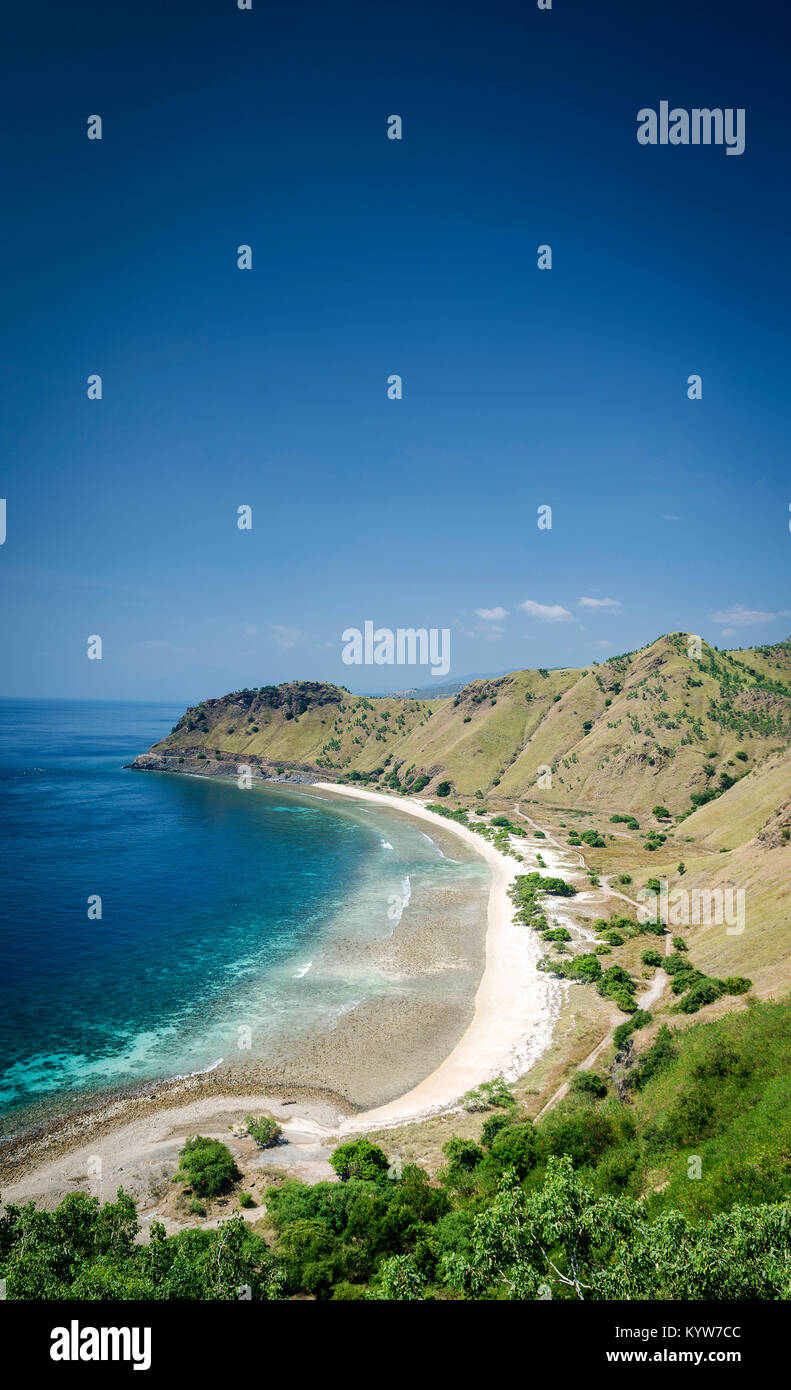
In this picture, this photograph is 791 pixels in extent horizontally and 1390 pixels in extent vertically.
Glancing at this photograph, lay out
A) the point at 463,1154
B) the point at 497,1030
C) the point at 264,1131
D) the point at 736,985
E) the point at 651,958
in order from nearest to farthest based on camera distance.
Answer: the point at 463,1154, the point at 264,1131, the point at 736,985, the point at 497,1030, the point at 651,958

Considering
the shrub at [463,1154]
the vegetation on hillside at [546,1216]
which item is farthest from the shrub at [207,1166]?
the shrub at [463,1154]

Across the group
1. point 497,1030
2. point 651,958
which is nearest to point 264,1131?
point 497,1030

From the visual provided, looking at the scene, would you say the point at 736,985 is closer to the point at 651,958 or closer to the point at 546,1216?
the point at 651,958

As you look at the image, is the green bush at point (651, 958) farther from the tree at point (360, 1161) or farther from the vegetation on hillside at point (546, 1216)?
the tree at point (360, 1161)

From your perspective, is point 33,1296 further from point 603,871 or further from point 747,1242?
point 603,871

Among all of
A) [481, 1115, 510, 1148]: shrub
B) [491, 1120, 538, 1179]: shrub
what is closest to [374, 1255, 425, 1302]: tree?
[491, 1120, 538, 1179]: shrub

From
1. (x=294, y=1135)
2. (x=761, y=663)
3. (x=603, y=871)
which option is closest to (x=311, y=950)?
(x=294, y=1135)

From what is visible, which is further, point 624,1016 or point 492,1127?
point 624,1016
